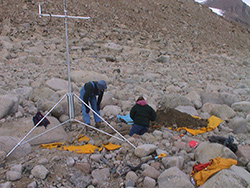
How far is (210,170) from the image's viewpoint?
8.24 feet

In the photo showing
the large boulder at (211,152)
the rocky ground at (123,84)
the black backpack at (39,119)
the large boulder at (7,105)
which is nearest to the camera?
the rocky ground at (123,84)

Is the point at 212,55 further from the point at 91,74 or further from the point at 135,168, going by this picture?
the point at 135,168

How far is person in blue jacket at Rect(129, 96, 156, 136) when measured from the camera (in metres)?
4.30

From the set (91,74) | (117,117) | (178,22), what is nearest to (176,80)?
(91,74)

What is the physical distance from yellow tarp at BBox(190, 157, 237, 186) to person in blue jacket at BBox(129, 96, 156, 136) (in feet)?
5.84

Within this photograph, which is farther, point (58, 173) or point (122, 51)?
point (122, 51)

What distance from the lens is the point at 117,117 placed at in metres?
5.27

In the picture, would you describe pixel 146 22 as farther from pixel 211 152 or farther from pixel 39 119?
pixel 211 152

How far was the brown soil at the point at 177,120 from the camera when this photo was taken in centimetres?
484

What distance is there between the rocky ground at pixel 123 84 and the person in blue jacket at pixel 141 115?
0.29 meters

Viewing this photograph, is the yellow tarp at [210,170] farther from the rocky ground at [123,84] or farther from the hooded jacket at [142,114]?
the hooded jacket at [142,114]

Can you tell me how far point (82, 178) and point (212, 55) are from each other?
1345 centimetres

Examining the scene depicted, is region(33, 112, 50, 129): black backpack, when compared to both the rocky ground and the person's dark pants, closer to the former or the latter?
the rocky ground

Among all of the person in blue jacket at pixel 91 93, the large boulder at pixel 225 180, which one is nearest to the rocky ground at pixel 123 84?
the large boulder at pixel 225 180
